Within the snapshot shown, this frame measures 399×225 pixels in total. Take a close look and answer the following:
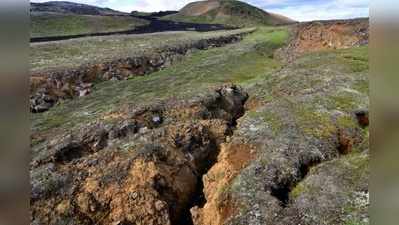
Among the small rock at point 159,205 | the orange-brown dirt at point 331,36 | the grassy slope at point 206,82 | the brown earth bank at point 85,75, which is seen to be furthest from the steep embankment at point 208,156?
the orange-brown dirt at point 331,36

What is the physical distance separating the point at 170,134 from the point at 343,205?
589 inches

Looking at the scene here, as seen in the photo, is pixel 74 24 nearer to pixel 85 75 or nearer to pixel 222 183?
pixel 85 75

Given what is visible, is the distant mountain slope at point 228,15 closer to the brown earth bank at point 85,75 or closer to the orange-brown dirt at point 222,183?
the brown earth bank at point 85,75

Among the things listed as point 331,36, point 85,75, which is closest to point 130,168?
point 85,75

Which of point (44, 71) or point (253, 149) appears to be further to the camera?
point (44, 71)

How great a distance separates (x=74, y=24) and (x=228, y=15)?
2731 inches

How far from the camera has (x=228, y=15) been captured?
179m

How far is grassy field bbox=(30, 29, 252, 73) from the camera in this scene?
6444cm

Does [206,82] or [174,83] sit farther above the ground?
[206,82]

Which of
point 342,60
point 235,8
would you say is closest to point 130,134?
point 342,60

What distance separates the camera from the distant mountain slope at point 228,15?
562 ft

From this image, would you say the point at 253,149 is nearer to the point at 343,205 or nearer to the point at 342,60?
the point at 343,205

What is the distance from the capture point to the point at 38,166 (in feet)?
99.1

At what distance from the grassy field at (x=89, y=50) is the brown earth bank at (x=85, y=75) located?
6.87 ft
